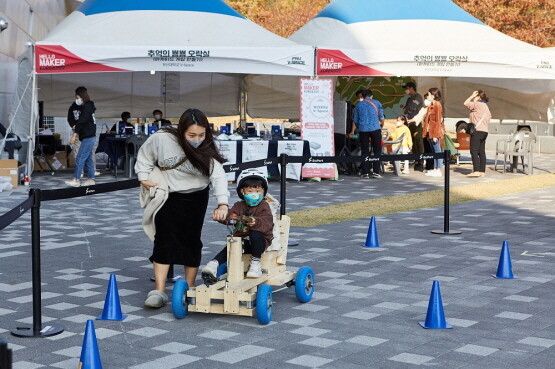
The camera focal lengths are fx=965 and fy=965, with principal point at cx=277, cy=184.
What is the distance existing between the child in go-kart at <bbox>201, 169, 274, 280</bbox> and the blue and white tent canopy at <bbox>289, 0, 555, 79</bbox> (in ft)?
36.2

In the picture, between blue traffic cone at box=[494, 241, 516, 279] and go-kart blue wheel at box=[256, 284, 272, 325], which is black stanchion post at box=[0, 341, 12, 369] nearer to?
go-kart blue wheel at box=[256, 284, 272, 325]

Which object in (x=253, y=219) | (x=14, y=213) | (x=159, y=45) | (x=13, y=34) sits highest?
(x=13, y=34)

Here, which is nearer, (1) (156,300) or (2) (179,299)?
(2) (179,299)

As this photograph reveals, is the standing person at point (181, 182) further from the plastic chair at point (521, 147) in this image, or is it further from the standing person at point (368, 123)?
the plastic chair at point (521, 147)

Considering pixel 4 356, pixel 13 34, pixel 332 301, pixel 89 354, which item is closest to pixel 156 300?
pixel 332 301

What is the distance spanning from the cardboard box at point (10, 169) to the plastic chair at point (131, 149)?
2563 millimetres

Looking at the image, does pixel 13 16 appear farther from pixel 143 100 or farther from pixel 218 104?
pixel 218 104

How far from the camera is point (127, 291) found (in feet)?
26.0

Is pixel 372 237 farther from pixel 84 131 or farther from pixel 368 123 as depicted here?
pixel 368 123

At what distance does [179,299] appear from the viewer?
6.79m

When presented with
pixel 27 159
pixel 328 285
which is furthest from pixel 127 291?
pixel 27 159

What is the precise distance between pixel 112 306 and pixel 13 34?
1669cm

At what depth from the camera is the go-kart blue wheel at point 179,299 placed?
6.79m

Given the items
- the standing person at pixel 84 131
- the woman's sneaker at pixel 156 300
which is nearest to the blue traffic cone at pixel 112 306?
the woman's sneaker at pixel 156 300
